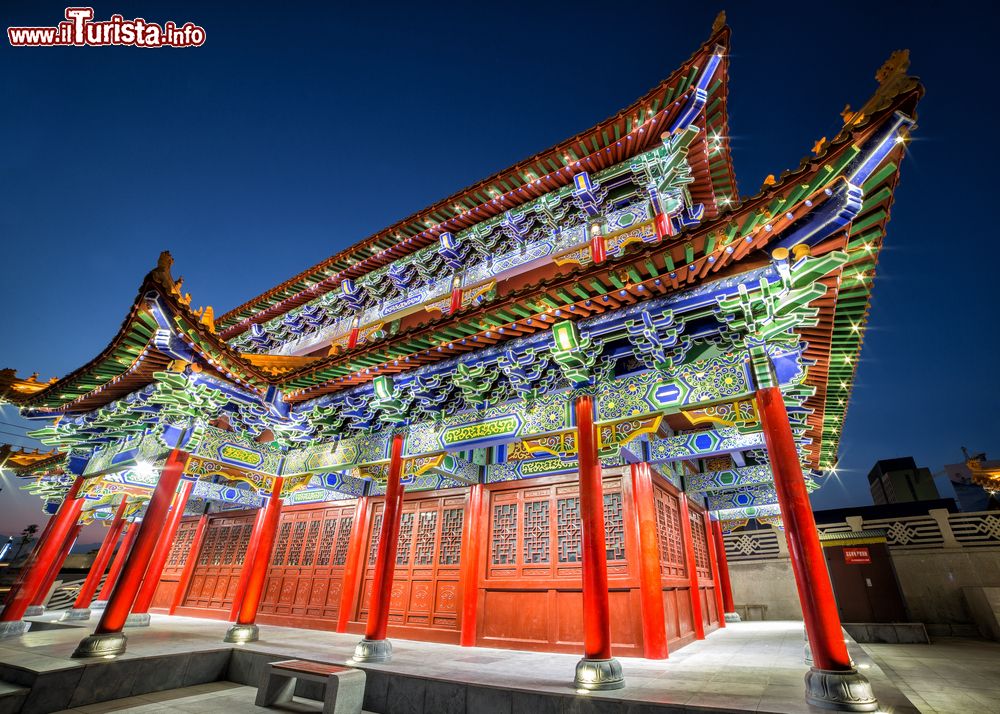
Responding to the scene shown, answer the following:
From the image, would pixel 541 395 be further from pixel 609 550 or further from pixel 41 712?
pixel 41 712

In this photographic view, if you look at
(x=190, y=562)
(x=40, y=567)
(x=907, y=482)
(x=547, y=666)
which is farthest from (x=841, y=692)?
(x=907, y=482)

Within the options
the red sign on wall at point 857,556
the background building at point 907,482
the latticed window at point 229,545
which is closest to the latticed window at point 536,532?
the latticed window at point 229,545

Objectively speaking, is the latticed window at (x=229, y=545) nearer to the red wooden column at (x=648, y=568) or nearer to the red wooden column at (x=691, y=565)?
the red wooden column at (x=648, y=568)

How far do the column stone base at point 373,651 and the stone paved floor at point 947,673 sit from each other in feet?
24.0

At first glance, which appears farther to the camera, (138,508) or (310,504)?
(138,508)

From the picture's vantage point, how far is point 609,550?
821 cm

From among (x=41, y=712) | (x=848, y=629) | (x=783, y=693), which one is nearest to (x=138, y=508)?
(x=41, y=712)

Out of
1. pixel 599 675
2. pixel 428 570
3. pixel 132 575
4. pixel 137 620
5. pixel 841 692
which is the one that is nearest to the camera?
pixel 841 692

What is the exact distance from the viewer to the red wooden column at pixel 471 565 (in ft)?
28.5

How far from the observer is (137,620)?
10.7m

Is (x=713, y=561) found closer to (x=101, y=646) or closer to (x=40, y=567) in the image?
(x=101, y=646)

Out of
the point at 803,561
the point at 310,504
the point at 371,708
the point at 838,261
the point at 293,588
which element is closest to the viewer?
the point at 803,561

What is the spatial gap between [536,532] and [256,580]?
5596mm

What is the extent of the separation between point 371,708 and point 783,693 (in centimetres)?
502
